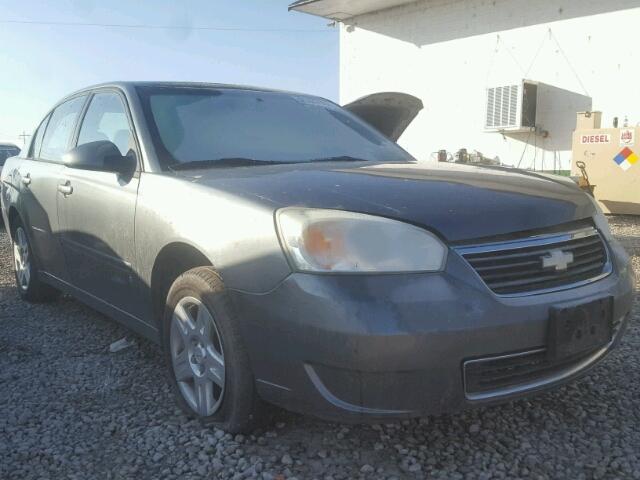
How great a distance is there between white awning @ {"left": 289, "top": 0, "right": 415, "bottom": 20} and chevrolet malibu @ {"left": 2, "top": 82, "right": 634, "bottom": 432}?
520 inches

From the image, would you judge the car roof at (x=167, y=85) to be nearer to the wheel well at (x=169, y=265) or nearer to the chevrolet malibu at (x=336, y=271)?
the chevrolet malibu at (x=336, y=271)

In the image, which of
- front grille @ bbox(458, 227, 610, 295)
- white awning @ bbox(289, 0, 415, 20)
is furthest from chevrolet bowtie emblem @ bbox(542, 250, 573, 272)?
white awning @ bbox(289, 0, 415, 20)

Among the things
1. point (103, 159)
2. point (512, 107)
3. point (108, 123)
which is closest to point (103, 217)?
point (103, 159)

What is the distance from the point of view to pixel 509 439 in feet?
7.84

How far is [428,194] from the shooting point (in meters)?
2.26

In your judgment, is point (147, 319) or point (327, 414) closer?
point (327, 414)

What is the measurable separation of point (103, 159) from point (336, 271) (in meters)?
1.57

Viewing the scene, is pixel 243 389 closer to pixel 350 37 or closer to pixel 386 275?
pixel 386 275

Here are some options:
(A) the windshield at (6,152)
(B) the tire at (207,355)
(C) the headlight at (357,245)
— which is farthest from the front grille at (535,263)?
(A) the windshield at (6,152)

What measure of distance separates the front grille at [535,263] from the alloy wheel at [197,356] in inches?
40.3

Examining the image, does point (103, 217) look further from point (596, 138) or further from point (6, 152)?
point (6, 152)

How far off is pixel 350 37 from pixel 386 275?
15997 millimetres

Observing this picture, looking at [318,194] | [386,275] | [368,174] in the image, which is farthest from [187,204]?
[386,275]

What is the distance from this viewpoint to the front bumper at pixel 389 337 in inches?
74.7
